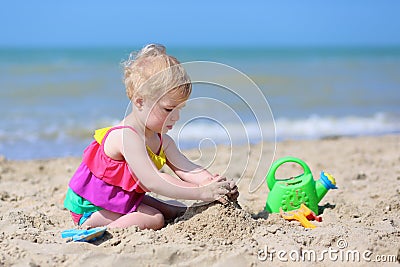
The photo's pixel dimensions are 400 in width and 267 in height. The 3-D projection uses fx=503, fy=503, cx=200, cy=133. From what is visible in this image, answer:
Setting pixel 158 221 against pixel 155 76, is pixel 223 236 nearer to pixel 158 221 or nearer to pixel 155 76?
pixel 158 221

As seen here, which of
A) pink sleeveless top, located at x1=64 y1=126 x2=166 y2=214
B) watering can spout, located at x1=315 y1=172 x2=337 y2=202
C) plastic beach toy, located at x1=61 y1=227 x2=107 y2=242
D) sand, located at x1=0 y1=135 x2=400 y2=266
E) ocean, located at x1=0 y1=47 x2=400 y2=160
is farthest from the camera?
ocean, located at x1=0 y1=47 x2=400 y2=160

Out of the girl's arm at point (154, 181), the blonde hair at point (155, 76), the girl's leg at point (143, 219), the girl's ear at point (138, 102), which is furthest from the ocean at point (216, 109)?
the girl's leg at point (143, 219)

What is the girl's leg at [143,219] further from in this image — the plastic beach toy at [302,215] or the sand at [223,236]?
the plastic beach toy at [302,215]

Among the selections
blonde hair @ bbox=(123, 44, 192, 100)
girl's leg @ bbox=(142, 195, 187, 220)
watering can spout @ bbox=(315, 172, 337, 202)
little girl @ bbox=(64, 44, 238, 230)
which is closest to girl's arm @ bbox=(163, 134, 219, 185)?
little girl @ bbox=(64, 44, 238, 230)

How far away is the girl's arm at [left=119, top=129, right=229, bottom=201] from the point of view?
8.54 feet

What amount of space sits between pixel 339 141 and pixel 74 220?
3879mm

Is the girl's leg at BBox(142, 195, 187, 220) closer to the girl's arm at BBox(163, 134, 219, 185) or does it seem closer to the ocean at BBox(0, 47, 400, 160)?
the girl's arm at BBox(163, 134, 219, 185)

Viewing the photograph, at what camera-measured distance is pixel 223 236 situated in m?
2.46

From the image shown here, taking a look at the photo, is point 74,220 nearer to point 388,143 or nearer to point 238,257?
point 238,257

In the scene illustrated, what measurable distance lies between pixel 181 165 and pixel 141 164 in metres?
0.39

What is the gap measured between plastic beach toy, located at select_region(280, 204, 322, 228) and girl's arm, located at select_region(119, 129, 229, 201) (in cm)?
45

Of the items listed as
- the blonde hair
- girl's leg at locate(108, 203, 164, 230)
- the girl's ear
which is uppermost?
the blonde hair

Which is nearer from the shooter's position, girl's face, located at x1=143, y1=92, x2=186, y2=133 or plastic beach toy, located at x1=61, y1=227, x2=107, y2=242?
plastic beach toy, located at x1=61, y1=227, x2=107, y2=242

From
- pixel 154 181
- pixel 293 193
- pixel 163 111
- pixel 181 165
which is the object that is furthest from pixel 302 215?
pixel 163 111
